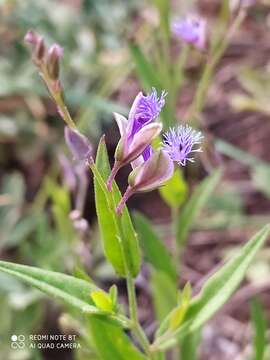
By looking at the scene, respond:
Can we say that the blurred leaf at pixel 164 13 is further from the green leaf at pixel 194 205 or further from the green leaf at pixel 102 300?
the green leaf at pixel 102 300

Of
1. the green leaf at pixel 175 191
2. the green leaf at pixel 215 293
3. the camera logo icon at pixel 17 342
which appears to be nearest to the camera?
the green leaf at pixel 215 293

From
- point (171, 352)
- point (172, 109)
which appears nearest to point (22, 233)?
point (171, 352)

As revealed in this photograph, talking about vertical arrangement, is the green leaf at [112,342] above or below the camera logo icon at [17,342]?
below

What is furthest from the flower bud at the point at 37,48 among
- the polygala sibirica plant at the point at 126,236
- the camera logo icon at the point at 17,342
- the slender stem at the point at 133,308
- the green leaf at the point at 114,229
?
the camera logo icon at the point at 17,342

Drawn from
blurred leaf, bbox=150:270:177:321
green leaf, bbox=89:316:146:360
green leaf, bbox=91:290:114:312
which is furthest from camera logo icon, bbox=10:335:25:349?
green leaf, bbox=91:290:114:312

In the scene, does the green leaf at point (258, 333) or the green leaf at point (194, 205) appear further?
the green leaf at point (194, 205)

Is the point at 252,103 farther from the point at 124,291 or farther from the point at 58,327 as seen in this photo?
the point at 58,327

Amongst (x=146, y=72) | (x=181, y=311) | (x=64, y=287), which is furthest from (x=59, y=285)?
(x=146, y=72)
